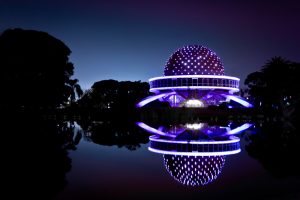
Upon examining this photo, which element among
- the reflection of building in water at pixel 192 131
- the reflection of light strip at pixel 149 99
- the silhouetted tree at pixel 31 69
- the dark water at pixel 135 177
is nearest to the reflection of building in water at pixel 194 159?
the dark water at pixel 135 177

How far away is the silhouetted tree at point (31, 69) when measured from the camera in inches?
1542

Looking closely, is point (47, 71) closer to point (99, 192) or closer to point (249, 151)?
point (249, 151)

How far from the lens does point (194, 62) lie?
72.1m

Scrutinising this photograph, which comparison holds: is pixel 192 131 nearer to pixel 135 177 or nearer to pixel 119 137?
pixel 119 137

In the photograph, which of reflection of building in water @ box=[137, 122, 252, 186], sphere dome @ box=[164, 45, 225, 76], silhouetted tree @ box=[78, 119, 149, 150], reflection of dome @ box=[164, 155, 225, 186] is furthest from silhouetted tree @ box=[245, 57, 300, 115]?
reflection of dome @ box=[164, 155, 225, 186]

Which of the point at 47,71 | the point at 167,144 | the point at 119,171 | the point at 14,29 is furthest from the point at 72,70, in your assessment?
the point at 119,171

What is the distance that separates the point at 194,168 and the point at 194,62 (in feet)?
211

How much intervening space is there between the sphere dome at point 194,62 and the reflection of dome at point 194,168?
199 feet

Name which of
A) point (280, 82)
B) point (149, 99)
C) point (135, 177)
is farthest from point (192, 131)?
point (149, 99)

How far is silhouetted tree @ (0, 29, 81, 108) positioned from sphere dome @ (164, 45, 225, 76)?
3230cm

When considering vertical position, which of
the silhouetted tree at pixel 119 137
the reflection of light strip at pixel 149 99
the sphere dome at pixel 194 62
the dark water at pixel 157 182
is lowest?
the dark water at pixel 157 182

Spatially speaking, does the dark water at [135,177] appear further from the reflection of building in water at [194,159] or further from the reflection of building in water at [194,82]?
the reflection of building in water at [194,82]

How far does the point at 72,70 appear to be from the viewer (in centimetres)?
4825

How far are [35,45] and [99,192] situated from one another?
125 feet
